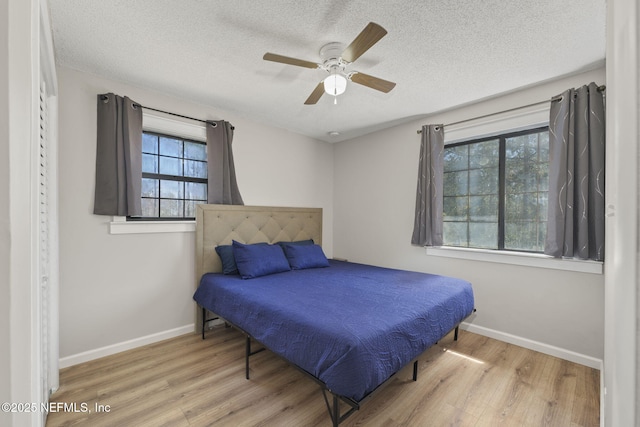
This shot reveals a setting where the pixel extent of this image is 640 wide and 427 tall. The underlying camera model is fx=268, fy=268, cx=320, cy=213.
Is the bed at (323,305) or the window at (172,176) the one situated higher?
the window at (172,176)

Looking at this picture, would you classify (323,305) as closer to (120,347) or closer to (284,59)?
(284,59)

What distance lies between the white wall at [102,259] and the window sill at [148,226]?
0.17 feet

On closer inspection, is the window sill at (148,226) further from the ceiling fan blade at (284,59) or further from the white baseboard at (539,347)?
the white baseboard at (539,347)

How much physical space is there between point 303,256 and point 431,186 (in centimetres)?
181

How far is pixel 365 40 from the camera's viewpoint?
160 centimetres

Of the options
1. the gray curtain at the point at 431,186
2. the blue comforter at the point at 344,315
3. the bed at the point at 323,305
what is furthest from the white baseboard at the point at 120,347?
the gray curtain at the point at 431,186

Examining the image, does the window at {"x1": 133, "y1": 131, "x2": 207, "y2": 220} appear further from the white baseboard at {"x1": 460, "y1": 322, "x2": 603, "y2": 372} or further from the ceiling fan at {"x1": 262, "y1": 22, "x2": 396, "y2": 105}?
the white baseboard at {"x1": 460, "y1": 322, "x2": 603, "y2": 372}

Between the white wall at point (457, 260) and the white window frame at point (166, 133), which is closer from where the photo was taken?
the white wall at point (457, 260)

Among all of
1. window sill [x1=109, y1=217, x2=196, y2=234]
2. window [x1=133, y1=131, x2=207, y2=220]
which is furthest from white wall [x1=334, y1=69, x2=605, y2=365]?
window sill [x1=109, y1=217, x2=196, y2=234]

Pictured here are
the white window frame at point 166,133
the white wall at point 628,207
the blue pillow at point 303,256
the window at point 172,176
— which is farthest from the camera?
the blue pillow at point 303,256

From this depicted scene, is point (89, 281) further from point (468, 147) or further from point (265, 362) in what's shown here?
point (468, 147)

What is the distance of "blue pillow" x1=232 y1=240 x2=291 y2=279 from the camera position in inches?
113

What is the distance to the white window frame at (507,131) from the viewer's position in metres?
2.46

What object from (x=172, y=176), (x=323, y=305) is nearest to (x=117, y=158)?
(x=172, y=176)
